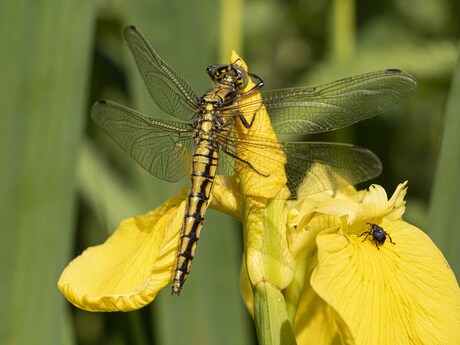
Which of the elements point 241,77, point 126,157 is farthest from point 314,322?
point 126,157

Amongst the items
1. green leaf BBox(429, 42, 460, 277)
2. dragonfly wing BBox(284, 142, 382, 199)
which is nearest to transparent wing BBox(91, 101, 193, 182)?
dragonfly wing BBox(284, 142, 382, 199)

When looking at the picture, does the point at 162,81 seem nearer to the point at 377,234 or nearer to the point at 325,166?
the point at 325,166

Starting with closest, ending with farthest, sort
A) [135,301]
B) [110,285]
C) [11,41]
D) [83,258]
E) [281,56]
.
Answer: [135,301]
[110,285]
[83,258]
[11,41]
[281,56]

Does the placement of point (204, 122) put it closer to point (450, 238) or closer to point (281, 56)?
point (450, 238)

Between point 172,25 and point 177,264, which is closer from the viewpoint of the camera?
point 177,264

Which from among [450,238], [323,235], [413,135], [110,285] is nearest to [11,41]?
[110,285]

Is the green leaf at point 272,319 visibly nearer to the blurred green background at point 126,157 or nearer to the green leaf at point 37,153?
the blurred green background at point 126,157

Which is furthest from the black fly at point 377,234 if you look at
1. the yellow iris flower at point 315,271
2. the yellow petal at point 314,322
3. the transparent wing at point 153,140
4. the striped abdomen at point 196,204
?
the transparent wing at point 153,140
